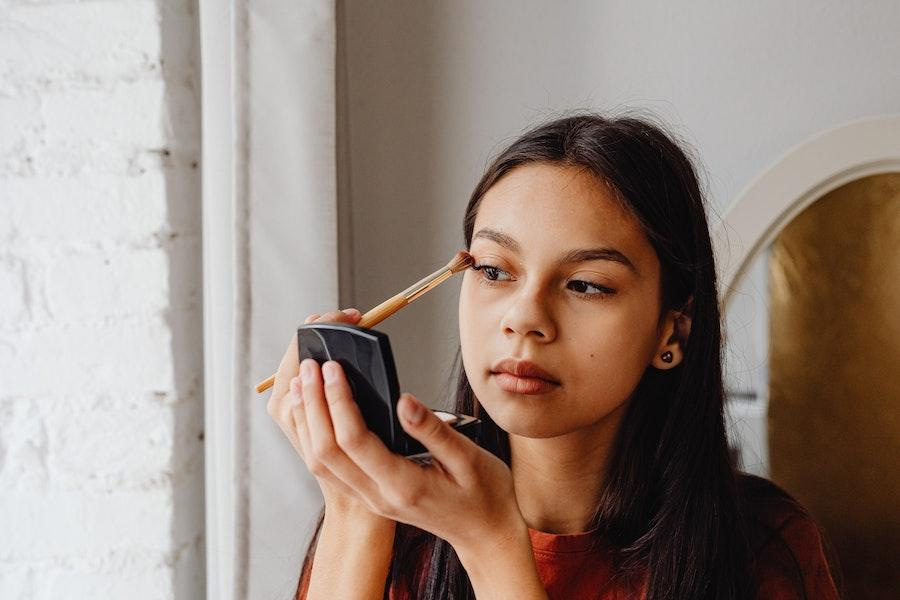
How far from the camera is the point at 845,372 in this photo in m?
0.76

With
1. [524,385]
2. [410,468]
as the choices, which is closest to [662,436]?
[524,385]

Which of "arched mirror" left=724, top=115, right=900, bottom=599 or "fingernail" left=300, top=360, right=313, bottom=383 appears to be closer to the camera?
"fingernail" left=300, top=360, right=313, bottom=383

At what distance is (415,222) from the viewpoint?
34.8 inches

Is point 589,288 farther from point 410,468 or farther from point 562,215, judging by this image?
point 410,468

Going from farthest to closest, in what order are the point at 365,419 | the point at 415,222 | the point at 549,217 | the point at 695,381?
the point at 415,222 → the point at 695,381 → the point at 549,217 → the point at 365,419

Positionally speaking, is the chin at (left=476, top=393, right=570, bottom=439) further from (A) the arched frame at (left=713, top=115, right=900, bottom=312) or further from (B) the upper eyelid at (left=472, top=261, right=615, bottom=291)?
(A) the arched frame at (left=713, top=115, right=900, bottom=312)

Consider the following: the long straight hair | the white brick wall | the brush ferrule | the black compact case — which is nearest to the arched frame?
the long straight hair

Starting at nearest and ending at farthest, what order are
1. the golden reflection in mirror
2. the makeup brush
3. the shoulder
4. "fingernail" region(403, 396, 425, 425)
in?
"fingernail" region(403, 396, 425, 425), the makeup brush, the shoulder, the golden reflection in mirror

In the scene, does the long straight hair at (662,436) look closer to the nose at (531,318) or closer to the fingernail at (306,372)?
the nose at (531,318)

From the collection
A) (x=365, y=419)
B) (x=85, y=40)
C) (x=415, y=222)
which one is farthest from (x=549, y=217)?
(x=85, y=40)

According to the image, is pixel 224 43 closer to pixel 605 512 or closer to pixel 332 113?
pixel 332 113

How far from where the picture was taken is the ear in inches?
24.8

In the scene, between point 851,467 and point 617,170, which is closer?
point 617,170

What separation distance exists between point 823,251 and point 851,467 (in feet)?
0.70
